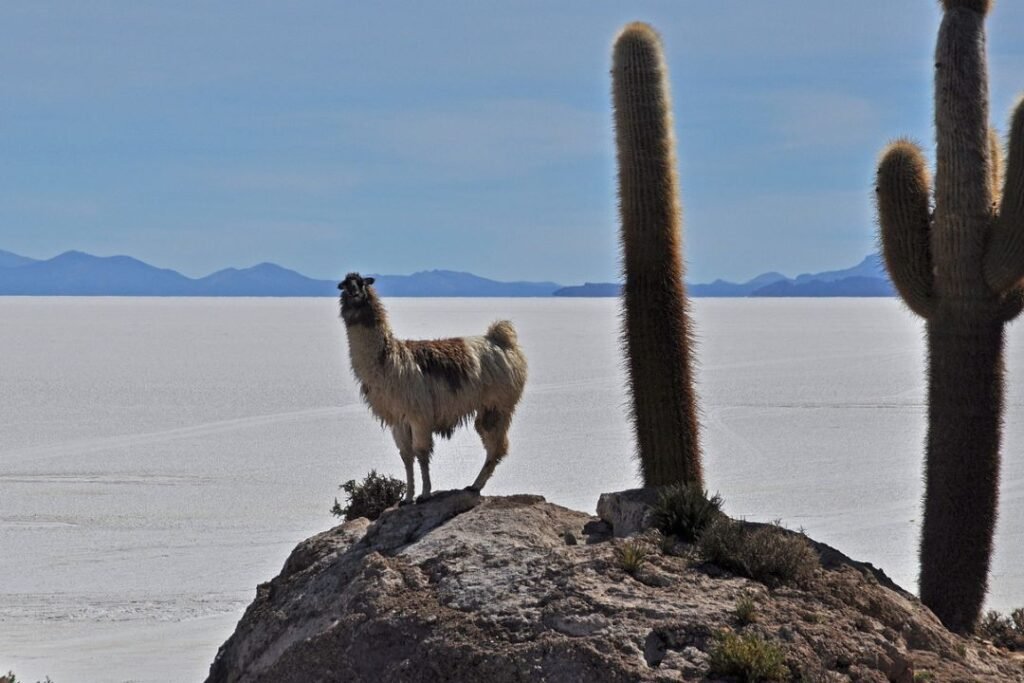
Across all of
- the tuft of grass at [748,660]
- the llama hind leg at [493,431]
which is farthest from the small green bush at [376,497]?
the tuft of grass at [748,660]

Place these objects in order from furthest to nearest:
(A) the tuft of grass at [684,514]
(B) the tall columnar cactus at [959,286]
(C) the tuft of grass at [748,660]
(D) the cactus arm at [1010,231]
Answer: (B) the tall columnar cactus at [959,286], (D) the cactus arm at [1010,231], (A) the tuft of grass at [684,514], (C) the tuft of grass at [748,660]

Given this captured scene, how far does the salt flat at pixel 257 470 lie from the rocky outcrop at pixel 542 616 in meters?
3.73

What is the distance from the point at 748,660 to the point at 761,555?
1.36m

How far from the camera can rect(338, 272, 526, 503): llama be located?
416 inches

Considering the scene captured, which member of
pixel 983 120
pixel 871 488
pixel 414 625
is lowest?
pixel 871 488

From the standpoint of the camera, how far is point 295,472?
24875 millimetres

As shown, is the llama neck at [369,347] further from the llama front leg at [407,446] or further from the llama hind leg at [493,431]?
Result: the llama hind leg at [493,431]

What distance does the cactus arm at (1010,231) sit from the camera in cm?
→ 1117

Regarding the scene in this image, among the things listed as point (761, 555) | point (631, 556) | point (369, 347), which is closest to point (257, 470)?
point (369, 347)

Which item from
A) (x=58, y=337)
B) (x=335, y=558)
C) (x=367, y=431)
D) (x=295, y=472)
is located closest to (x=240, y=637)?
(x=335, y=558)

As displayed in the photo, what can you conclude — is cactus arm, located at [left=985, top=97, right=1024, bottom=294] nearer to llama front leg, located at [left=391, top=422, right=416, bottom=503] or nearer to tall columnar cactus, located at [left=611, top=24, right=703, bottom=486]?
tall columnar cactus, located at [left=611, top=24, right=703, bottom=486]

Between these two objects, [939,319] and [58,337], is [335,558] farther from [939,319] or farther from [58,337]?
[58,337]

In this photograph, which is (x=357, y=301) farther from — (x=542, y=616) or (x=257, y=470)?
(x=257, y=470)

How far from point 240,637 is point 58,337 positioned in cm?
6636
